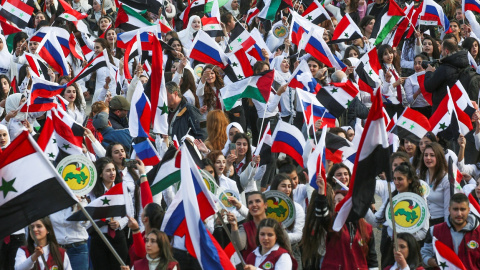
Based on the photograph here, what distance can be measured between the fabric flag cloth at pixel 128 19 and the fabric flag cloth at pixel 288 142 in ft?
23.1


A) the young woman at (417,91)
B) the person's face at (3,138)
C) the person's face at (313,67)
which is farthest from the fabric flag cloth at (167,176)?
the young woman at (417,91)

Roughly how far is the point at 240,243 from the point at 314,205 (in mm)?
803

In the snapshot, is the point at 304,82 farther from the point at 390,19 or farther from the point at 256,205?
the point at 256,205

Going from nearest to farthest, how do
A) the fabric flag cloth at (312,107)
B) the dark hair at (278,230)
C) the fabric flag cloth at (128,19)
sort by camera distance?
the dark hair at (278,230) → the fabric flag cloth at (312,107) → the fabric flag cloth at (128,19)

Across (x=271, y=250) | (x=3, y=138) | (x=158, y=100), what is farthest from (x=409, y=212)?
(x=3, y=138)

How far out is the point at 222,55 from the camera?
659 inches

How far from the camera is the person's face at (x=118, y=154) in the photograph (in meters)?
13.0

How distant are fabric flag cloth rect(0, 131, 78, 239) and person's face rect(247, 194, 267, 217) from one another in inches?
86.2

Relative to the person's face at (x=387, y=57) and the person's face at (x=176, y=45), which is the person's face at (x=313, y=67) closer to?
the person's face at (x=387, y=57)

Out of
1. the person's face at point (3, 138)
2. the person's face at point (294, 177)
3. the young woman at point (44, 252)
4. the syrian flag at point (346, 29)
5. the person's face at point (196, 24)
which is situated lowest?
the young woman at point (44, 252)

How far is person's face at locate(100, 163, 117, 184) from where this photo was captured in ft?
40.3

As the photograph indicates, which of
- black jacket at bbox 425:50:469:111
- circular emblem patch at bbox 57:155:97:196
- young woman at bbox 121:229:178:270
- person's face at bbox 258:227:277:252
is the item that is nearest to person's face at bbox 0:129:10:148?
circular emblem patch at bbox 57:155:97:196

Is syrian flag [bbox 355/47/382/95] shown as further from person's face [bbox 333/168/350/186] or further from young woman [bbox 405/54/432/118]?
person's face [bbox 333/168/350/186]

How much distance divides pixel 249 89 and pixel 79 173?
3.79m
